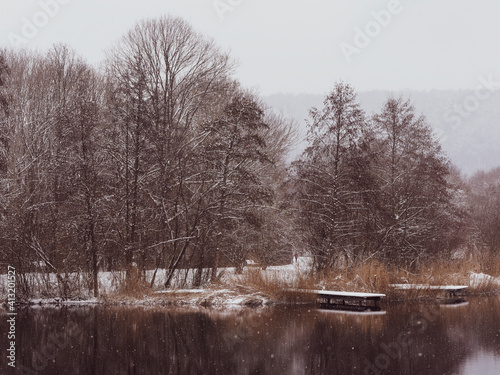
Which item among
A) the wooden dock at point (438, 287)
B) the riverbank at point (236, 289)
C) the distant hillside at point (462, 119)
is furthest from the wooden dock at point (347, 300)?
the distant hillside at point (462, 119)

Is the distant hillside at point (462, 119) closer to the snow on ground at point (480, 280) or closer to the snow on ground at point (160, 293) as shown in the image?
the snow on ground at point (480, 280)

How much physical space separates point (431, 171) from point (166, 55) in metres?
14.9

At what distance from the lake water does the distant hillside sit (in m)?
115

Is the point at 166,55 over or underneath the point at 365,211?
over

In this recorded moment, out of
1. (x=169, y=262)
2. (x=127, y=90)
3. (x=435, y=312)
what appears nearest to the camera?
(x=435, y=312)

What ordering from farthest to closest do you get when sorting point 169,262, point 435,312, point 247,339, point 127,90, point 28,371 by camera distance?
point 169,262 → point 127,90 → point 435,312 → point 247,339 → point 28,371

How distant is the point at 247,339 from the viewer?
15.9m

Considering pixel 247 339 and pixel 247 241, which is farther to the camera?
pixel 247 241

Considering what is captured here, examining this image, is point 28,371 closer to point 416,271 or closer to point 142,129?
point 142,129

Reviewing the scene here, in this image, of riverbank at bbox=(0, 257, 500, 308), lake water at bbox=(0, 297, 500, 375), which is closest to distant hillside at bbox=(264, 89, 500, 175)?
riverbank at bbox=(0, 257, 500, 308)

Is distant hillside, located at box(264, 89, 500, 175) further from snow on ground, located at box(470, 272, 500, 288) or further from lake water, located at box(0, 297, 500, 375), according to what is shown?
lake water, located at box(0, 297, 500, 375)

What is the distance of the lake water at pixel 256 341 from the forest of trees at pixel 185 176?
445 cm

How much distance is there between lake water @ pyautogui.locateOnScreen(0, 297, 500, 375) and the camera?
12.7 m

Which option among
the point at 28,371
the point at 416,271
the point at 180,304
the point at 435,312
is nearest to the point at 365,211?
the point at 416,271
